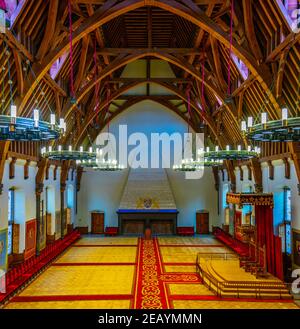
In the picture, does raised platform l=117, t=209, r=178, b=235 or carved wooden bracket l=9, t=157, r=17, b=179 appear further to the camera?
raised platform l=117, t=209, r=178, b=235

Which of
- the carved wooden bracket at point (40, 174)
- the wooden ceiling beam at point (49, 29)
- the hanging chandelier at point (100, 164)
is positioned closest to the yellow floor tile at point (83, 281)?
the carved wooden bracket at point (40, 174)

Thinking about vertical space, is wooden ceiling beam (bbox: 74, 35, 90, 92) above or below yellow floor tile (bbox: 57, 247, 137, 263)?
above

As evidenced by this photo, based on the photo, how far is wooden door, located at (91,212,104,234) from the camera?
28828 millimetres

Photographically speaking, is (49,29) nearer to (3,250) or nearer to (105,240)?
(3,250)

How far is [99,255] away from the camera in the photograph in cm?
2028

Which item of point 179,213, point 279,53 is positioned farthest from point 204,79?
point 179,213

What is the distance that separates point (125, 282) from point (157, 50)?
11.2m

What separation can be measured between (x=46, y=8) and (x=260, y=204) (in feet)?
35.7

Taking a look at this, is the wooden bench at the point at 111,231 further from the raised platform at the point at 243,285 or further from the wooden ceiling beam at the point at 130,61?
the raised platform at the point at 243,285

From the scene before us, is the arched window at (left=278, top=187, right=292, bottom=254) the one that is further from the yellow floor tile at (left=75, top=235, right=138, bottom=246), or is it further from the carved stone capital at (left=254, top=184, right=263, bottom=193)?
the yellow floor tile at (left=75, top=235, right=138, bottom=246)

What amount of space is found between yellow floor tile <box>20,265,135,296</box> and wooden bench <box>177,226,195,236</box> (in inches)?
415

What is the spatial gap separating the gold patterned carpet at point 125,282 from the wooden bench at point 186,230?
438cm

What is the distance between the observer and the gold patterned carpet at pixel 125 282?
11922 mm

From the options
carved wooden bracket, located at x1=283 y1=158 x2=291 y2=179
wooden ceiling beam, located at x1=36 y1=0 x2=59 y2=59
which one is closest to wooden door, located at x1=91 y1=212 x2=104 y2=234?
carved wooden bracket, located at x1=283 y1=158 x2=291 y2=179
